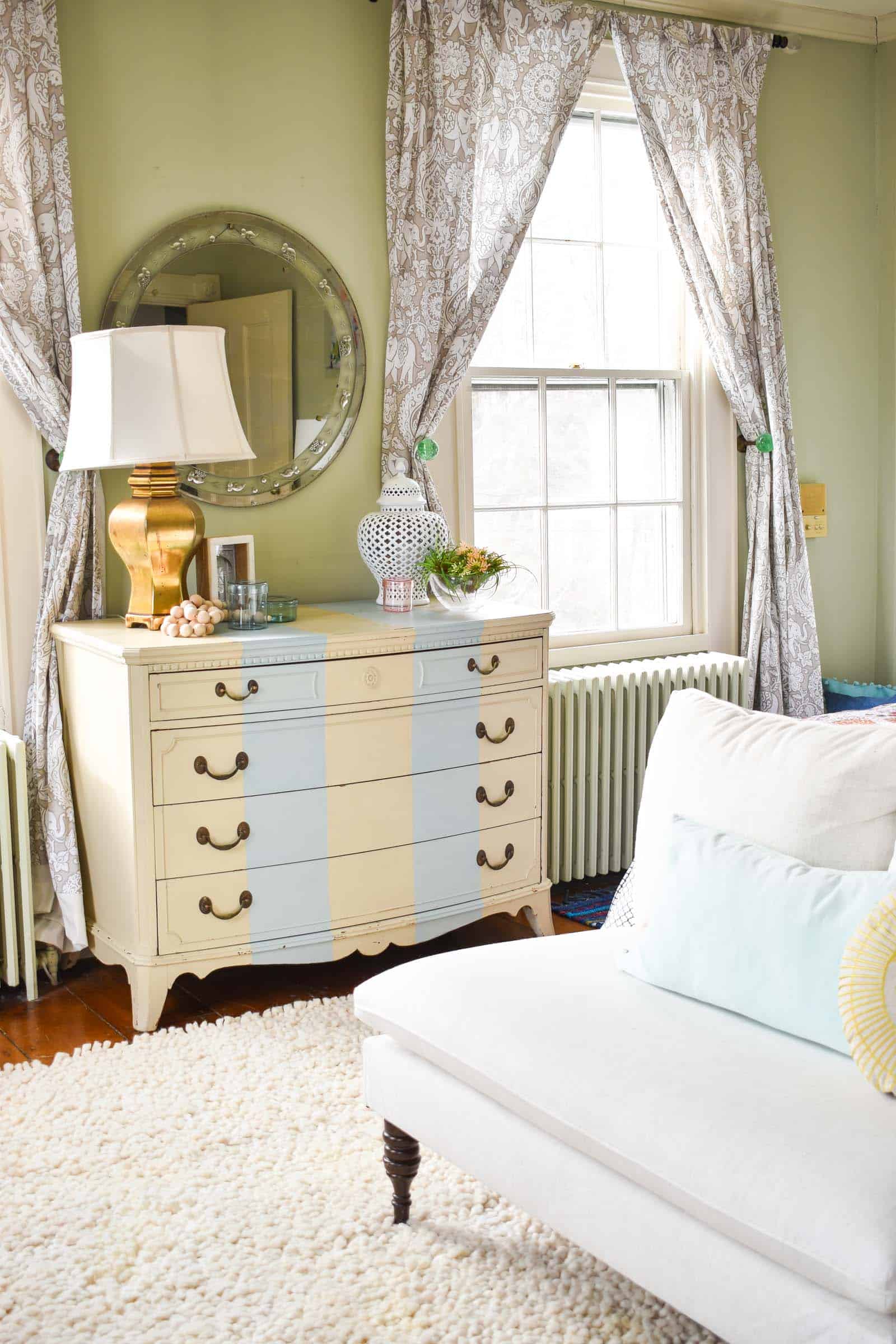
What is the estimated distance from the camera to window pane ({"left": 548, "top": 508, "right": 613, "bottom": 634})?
4027 mm

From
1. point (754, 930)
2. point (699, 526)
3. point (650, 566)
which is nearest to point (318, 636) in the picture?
point (754, 930)

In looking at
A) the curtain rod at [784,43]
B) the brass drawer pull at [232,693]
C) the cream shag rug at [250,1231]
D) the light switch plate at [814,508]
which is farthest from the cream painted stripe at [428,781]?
the curtain rod at [784,43]

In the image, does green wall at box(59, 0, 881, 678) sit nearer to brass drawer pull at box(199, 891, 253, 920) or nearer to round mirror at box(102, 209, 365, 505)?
round mirror at box(102, 209, 365, 505)

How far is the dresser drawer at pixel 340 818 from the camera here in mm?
2871

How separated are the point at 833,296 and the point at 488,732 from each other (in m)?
2.29

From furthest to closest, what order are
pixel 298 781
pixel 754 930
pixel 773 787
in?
pixel 298 781
pixel 773 787
pixel 754 930

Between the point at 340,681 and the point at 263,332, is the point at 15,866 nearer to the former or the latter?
the point at 340,681

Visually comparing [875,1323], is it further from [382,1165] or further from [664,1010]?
[382,1165]

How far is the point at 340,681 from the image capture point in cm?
298

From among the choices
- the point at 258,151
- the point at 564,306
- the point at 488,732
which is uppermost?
the point at 258,151

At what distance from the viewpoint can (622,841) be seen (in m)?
3.98

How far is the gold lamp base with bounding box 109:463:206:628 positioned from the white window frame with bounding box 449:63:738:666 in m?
1.31

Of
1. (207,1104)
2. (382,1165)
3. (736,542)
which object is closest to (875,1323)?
(382,1165)

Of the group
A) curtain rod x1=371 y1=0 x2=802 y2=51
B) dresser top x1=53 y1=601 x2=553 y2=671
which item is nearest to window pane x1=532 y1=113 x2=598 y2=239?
curtain rod x1=371 y1=0 x2=802 y2=51
